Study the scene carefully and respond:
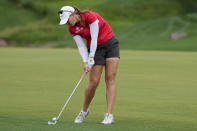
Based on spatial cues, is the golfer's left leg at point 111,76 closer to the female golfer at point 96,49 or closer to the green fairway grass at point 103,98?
the female golfer at point 96,49

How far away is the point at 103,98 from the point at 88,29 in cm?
293

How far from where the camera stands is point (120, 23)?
4534 cm

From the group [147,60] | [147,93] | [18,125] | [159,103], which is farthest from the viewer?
[147,60]

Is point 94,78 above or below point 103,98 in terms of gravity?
above

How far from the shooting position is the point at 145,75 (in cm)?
1348

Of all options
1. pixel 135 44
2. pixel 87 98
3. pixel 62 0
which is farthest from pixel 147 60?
pixel 62 0

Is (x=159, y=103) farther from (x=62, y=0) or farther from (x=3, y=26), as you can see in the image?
(x=62, y=0)

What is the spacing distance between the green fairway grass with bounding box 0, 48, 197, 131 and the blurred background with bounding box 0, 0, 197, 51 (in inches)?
503

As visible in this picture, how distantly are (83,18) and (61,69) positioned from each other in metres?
8.54

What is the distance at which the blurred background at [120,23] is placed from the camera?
31438 millimetres

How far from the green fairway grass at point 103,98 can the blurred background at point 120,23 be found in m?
12.8

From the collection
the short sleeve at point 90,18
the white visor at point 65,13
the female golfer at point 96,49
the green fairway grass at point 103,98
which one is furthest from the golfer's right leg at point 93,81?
the white visor at point 65,13

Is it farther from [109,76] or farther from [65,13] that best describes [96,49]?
[65,13]

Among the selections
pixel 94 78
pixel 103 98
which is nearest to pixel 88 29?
pixel 94 78
